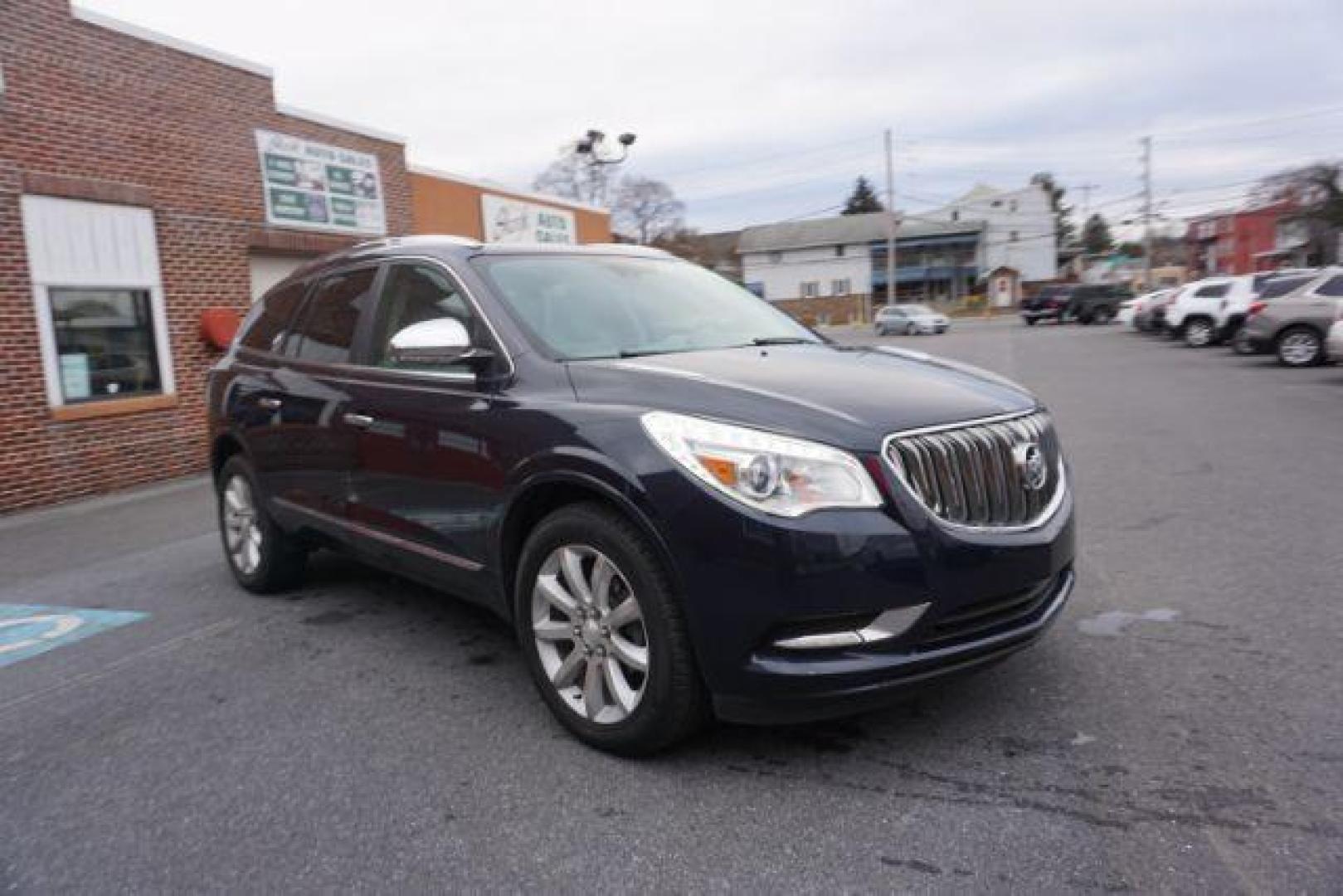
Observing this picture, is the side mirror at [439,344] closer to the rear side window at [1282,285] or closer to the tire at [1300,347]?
the tire at [1300,347]

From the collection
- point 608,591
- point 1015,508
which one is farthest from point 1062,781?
point 608,591

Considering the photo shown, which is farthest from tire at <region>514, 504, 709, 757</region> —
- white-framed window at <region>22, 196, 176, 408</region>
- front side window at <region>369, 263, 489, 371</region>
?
white-framed window at <region>22, 196, 176, 408</region>

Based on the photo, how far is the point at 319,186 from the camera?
42.0 feet

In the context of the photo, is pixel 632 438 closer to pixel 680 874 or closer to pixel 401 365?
pixel 680 874

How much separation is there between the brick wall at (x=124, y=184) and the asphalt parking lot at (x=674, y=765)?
5625mm

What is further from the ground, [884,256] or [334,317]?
[884,256]

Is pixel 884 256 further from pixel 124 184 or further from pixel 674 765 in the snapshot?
pixel 674 765

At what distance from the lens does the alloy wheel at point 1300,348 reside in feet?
51.9

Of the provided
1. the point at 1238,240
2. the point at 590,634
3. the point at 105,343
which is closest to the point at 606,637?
the point at 590,634

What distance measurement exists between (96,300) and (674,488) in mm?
9729

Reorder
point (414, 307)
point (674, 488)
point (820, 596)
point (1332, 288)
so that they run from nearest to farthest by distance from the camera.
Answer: point (820, 596), point (674, 488), point (414, 307), point (1332, 288)

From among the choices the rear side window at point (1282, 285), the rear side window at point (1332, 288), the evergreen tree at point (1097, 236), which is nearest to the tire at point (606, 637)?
the rear side window at point (1332, 288)

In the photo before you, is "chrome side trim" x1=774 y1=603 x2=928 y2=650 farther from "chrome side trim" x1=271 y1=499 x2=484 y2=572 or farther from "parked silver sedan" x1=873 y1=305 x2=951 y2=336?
"parked silver sedan" x1=873 y1=305 x2=951 y2=336

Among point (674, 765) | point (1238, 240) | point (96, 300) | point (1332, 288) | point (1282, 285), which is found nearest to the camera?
point (674, 765)
